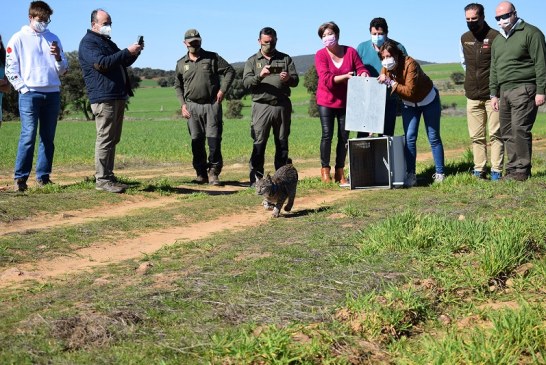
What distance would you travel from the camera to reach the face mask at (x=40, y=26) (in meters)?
10.7

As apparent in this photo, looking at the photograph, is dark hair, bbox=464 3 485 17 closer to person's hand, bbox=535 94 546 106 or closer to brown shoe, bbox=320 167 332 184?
person's hand, bbox=535 94 546 106

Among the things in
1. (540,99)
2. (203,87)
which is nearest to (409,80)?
(540,99)

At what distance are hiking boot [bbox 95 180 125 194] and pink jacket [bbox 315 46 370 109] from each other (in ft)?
10.8

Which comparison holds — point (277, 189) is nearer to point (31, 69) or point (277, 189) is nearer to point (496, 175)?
point (496, 175)

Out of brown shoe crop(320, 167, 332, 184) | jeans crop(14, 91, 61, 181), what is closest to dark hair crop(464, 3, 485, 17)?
brown shoe crop(320, 167, 332, 184)

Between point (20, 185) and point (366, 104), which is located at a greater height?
point (366, 104)

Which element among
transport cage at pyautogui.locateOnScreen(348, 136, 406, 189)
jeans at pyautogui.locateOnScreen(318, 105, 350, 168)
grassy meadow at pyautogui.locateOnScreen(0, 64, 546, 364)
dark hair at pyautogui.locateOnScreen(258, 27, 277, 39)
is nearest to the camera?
grassy meadow at pyautogui.locateOnScreen(0, 64, 546, 364)

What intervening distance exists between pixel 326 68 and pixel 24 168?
4632 millimetres

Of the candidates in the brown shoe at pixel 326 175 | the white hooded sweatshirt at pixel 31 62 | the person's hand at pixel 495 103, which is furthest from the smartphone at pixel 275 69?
the person's hand at pixel 495 103

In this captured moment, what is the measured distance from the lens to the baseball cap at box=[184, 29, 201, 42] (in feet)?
39.2

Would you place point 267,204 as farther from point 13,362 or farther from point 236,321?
point 13,362

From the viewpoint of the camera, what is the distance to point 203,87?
12.0 metres

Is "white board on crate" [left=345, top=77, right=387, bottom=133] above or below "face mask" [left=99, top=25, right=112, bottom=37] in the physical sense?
below

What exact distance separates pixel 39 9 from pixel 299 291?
7336mm
